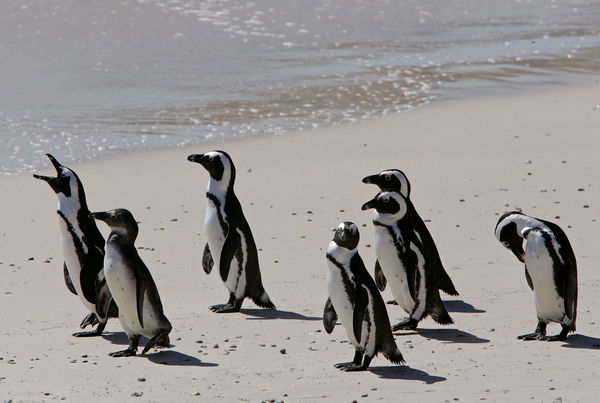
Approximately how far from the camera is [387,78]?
15.8 m

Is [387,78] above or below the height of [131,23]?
below

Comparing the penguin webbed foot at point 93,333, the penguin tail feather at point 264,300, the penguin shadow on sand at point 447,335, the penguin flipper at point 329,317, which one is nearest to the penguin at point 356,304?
the penguin flipper at point 329,317

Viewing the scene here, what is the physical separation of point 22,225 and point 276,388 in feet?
13.4

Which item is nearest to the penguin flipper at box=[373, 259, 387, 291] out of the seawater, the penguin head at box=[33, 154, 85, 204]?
the penguin head at box=[33, 154, 85, 204]

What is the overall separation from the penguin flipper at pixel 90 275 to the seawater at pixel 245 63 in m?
4.62

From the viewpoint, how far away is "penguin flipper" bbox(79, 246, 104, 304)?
5.97 metres

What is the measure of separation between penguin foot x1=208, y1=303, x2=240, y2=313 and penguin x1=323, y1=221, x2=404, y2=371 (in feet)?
4.48

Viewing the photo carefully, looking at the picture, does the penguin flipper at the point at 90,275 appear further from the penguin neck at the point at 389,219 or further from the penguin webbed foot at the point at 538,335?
the penguin webbed foot at the point at 538,335

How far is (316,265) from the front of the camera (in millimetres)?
7242

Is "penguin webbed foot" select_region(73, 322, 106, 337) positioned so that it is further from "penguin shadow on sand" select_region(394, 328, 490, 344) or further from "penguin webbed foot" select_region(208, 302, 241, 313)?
"penguin shadow on sand" select_region(394, 328, 490, 344)

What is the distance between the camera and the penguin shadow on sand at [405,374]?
16.2ft

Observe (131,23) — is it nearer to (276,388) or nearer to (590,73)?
(590,73)

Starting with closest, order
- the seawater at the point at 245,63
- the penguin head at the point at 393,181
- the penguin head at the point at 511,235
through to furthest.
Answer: the penguin head at the point at 511,235, the penguin head at the point at 393,181, the seawater at the point at 245,63

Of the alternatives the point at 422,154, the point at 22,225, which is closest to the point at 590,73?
the point at 422,154
